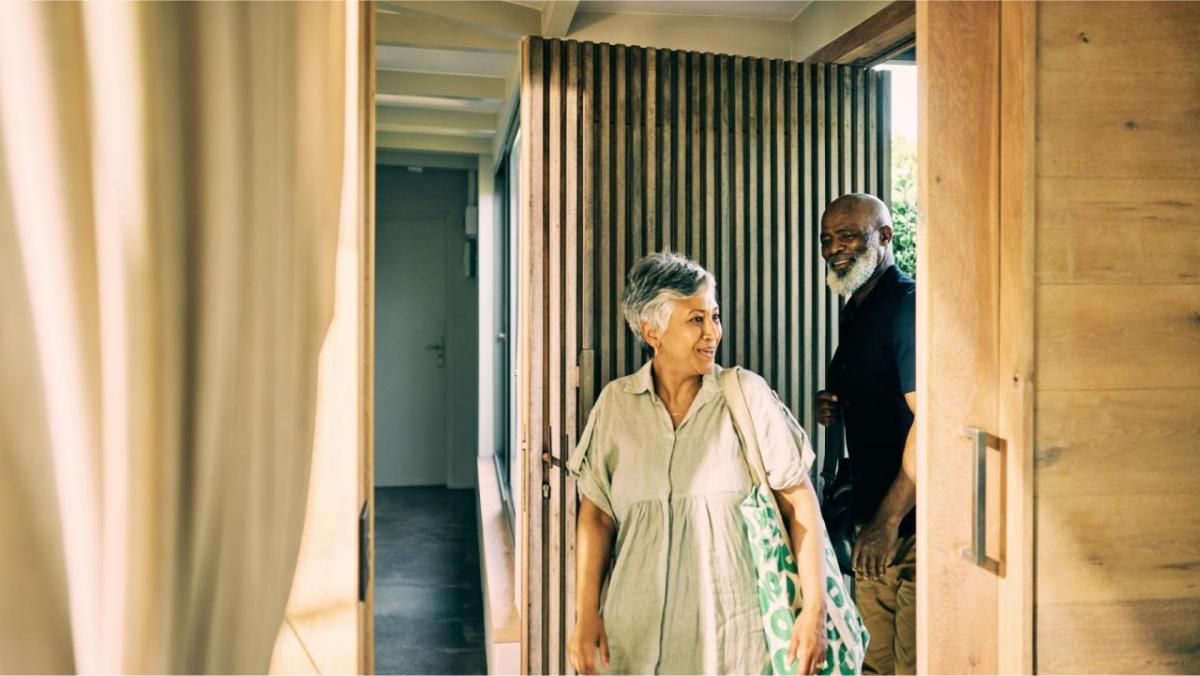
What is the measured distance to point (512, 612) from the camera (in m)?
3.08

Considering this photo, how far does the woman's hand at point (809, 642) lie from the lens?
2.15 m

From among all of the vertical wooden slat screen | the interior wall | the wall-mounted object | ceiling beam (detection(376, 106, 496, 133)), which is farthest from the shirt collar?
the interior wall

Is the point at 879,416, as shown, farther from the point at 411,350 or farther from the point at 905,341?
the point at 411,350

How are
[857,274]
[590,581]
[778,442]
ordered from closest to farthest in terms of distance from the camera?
1. [778,442]
2. [590,581]
3. [857,274]

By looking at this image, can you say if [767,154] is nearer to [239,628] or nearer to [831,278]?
[831,278]

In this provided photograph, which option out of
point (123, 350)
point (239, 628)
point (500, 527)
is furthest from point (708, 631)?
point (500, 527)

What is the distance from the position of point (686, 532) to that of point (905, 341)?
2.74 ft

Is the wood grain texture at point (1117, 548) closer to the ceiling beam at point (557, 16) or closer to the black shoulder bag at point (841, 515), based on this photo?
the black shoulder bag at point (841, 515)

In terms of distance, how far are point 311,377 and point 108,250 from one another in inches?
10.4

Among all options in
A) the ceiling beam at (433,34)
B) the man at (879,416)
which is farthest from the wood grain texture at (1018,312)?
the ceiling beam at (433,34)

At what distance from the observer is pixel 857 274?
271 centimetres

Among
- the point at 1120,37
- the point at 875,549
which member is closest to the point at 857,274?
the point at 875,549

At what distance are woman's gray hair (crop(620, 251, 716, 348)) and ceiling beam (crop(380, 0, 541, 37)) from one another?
1.11 m

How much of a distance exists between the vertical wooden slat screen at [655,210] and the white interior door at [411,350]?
3.87 metres
